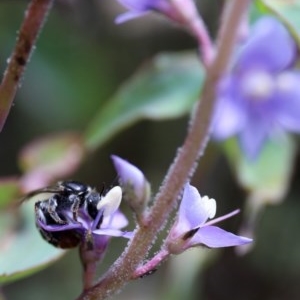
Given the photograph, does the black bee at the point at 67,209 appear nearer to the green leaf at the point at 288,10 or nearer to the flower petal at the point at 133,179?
the flower petal at the point at 133,179

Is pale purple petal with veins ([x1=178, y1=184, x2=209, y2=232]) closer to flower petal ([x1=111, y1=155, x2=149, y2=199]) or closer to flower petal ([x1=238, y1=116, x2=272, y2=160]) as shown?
flower petal ([x1=111, y1=155, x2=149, y2=199])

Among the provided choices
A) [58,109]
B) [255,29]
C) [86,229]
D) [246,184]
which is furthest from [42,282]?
[86,229]

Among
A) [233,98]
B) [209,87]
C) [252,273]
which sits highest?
[209,87]

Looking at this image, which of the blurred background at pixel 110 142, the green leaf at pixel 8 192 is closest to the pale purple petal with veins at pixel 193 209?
the green leaf at pixel 8 192

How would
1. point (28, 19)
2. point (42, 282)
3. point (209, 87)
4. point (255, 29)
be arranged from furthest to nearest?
point (42, 282)
point (255, 29)
point (209, 87)
point (28, 19)

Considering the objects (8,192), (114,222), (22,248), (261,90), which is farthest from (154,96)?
(114,222)

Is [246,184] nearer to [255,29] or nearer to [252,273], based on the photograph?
[255,29]
